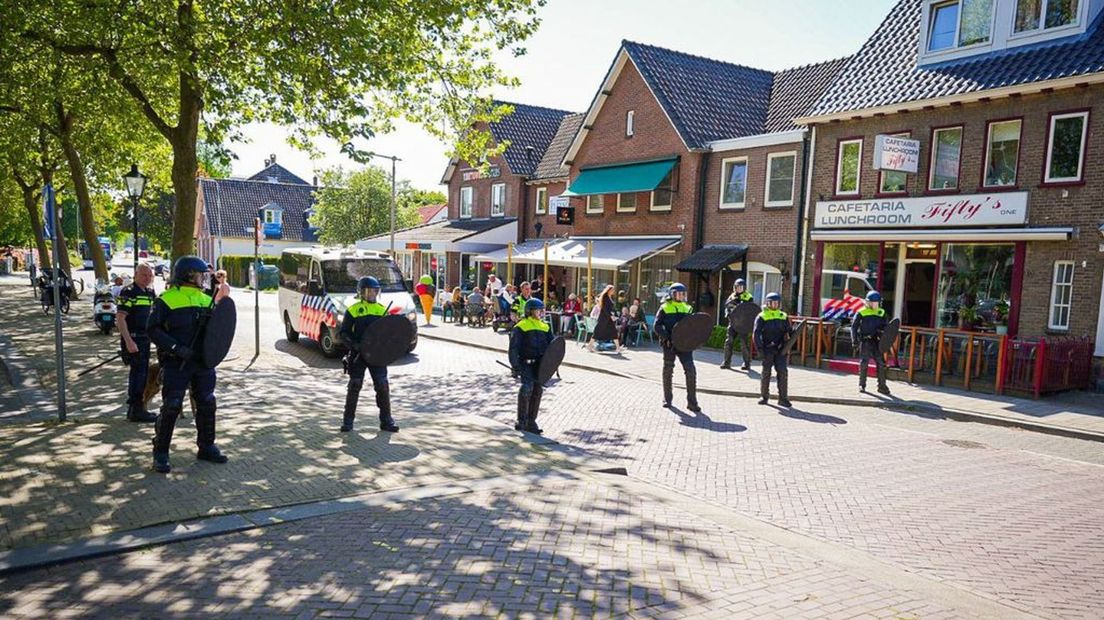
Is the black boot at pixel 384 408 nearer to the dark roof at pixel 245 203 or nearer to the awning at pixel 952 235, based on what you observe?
the awning at pixel 952 235

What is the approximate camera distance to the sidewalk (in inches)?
424

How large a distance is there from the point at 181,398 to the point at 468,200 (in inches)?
1115

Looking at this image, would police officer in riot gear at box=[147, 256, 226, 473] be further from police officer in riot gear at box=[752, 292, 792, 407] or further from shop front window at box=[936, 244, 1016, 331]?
shop front window at box=[936, 244, 1016, 331]

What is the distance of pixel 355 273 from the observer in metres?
16.0

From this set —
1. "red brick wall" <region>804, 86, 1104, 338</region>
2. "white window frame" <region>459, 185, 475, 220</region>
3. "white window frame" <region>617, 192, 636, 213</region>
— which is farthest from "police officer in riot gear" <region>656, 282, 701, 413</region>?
"white window frame" <region>459, 185, 475, 220</region>

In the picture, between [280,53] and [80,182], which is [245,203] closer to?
[80,182]

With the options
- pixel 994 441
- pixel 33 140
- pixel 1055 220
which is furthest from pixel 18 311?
pixel 1055 220

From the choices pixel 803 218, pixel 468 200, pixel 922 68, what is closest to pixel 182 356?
pixel 803 218

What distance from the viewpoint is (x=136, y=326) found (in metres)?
8.90

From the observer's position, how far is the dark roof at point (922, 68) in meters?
13.7

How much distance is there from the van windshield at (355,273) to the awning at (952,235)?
10.1 meters

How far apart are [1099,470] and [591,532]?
6697 mm

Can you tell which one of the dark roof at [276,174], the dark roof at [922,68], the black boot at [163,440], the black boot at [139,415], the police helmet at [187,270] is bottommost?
the black boot at [139,415]

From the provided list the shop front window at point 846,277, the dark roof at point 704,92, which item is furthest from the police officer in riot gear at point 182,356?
the dark roof at point 704,92
